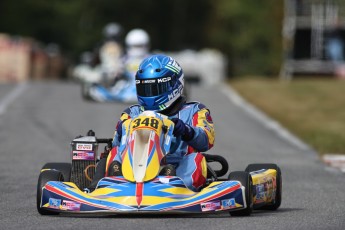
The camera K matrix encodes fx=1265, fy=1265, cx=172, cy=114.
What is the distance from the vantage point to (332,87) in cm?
2811

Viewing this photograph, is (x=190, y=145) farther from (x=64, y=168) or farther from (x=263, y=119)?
(x=263, y=119)

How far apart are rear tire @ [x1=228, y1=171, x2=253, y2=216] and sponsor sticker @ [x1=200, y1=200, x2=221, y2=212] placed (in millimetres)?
293

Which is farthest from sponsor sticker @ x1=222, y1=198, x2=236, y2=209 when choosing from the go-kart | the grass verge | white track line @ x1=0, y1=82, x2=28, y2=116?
white track line @ x1=0, y1=82, x2=28, y2=116

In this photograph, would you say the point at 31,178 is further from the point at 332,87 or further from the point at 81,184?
the point at 332,87

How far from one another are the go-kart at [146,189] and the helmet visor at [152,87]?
0.32 meters

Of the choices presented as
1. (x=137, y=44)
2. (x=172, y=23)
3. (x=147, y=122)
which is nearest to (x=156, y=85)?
(x=147, y=122)

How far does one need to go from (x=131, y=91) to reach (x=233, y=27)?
123 feet

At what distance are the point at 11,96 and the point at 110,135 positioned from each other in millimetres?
8049

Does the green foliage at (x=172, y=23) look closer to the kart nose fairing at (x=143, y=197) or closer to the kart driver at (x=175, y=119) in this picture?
the kart driver at (x=175, y=119)

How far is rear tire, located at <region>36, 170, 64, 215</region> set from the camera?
9.82m

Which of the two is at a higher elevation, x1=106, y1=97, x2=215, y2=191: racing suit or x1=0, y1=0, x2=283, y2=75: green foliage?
x1=106, y1=97, x2=215, y2=191: racing suit

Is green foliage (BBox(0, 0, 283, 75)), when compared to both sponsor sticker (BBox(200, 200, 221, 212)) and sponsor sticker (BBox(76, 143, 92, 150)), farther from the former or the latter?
sponsor sticker (BBox(200, 200, 221, 212))

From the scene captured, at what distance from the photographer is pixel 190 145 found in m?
10.5

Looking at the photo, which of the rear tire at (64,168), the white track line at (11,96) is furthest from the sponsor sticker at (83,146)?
the white track line at (11,96)
